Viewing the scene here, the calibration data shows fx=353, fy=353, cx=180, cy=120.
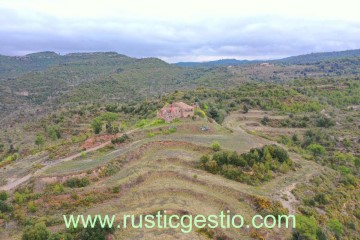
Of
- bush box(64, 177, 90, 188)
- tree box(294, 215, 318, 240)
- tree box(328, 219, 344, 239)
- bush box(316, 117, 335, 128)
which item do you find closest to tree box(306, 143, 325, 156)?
bush box(316, 117, 335, 128)

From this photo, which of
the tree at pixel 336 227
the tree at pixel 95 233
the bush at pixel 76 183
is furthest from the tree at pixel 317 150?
the tree at pixel 95 233

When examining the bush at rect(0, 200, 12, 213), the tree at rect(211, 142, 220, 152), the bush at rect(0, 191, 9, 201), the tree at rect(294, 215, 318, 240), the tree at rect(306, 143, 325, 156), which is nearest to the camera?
the tree at rect(294, 215, 318, 240)

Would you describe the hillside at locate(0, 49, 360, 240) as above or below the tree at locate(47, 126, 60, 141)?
above

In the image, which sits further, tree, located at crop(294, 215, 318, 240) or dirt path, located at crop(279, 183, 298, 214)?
dirt path, located at crop(279, 183, 298, 214)

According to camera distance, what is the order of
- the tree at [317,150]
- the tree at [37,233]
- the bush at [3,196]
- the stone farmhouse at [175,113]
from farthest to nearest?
the tree at [317,150], the stone farmhouse at [175,113], the bush at [3,196], the tree at [37,233]

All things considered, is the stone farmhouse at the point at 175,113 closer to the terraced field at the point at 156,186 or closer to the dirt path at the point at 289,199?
the terraced field at the point at 156,186

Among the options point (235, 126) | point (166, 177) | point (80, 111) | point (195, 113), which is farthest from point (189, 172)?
point (80, 111)

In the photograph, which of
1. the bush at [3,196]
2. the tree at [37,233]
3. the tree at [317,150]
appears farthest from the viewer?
the tree at [317,150]

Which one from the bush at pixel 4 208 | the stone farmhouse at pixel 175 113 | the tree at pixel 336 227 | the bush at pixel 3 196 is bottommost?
the tree at pixel 336 227

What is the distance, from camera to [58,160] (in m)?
48.2

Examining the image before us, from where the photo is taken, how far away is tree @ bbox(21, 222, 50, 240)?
95.9 feet

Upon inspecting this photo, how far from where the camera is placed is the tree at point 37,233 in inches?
1150

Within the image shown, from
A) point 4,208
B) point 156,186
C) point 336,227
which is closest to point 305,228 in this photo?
point 336,227

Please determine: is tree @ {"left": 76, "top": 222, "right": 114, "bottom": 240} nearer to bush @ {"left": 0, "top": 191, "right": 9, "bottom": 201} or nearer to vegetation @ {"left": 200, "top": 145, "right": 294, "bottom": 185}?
bush @ {"left": 0, "top": 191, "right": 9, "bottom": 201}
